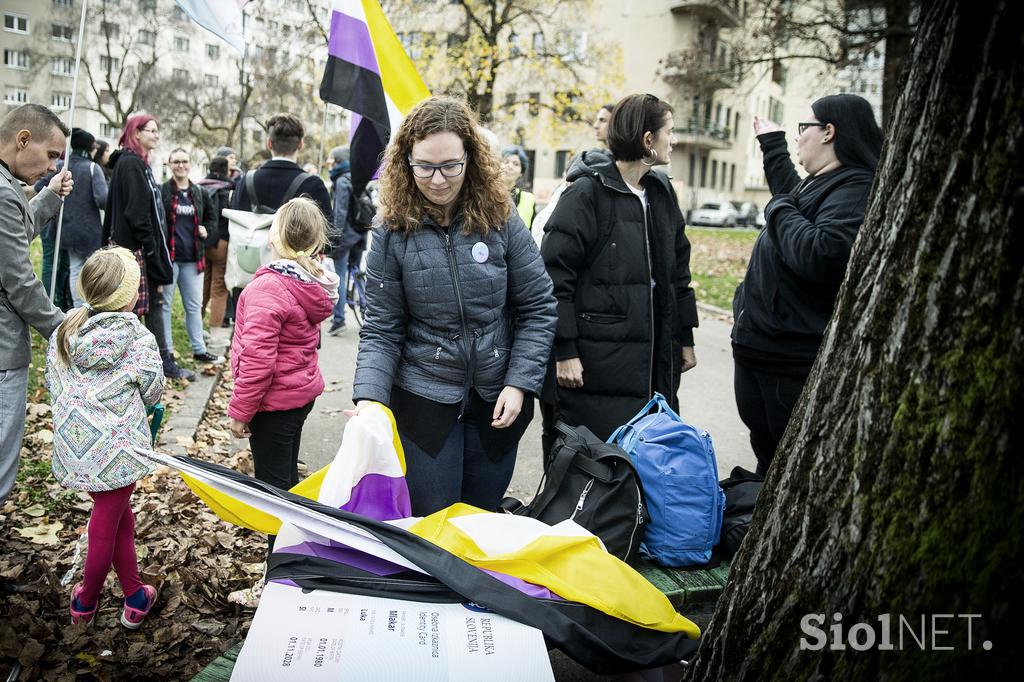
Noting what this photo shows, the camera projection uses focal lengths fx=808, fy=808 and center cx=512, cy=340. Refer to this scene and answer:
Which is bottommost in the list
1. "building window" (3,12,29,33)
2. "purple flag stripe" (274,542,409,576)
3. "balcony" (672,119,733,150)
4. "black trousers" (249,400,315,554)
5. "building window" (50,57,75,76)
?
"black trousers" (249,400,315,554)

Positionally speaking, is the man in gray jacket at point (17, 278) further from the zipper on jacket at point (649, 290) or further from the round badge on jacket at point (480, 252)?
the zipper on jacket at point (649, 290)

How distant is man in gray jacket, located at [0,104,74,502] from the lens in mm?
3227

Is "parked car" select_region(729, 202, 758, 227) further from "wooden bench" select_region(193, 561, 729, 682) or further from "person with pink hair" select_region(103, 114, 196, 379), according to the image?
→ "wooden bench" select_region(193, 561, 729, 682)

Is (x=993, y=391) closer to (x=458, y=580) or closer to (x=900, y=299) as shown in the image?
(x=900, y=299)

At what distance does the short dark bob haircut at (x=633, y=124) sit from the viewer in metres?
3.62

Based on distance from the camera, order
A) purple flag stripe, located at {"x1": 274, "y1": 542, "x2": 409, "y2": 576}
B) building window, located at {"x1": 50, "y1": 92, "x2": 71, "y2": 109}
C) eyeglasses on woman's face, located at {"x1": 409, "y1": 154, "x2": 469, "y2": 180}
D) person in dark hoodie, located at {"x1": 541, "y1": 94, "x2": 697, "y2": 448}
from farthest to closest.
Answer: building window, located at {"x1": 50, "y1": 92, "x2": 71, "y2": 109} < person in dark hoodie, located at {"x1": 541, "y1": 94, "x2": 697, "y2": 448} < eyeglasses on woman's face, located at {"x1": 409, "y1": 154, "x2": 469, "y2": 180} < purple flag stripe, located at {"x1": 274, "y1": 542, "x2": 409, "y2": 576}

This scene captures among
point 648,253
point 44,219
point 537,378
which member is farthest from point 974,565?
point 44,219

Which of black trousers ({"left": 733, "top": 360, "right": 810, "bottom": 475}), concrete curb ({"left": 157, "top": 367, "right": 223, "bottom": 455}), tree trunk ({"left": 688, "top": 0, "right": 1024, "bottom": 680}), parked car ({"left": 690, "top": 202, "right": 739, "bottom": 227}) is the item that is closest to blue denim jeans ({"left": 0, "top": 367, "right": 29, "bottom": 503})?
concrete curb ({"left": 157, "top": 367, "right": 223, "bottom": 455})

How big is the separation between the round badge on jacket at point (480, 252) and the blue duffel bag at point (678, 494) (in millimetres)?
866

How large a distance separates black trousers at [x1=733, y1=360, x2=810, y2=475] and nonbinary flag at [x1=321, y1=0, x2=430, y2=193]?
2928mm

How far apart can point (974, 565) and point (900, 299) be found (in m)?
0.50

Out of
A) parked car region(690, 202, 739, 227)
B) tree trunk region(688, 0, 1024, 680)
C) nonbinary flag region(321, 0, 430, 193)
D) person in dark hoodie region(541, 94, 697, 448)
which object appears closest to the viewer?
tree trunk region(688, 0, 1024, 680)

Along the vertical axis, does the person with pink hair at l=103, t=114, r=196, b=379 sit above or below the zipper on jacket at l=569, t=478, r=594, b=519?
above

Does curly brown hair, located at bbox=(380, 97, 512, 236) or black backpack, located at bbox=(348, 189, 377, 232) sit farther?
black backpack, located at bbox=(348, 189, 377, 232)
